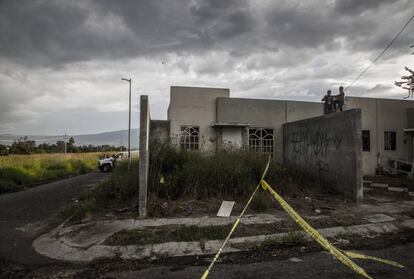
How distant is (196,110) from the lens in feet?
44.8

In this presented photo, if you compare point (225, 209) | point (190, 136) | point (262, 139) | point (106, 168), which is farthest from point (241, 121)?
point (106, 168)

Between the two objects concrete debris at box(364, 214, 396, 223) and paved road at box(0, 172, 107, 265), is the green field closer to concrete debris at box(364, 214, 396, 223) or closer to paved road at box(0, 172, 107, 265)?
paved road at box(0, 172, 107, 265)

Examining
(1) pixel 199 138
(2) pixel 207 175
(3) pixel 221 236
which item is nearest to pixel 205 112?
(1) pixel 199 138

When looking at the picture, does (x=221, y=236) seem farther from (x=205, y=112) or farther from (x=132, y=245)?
(x=205, y=112)

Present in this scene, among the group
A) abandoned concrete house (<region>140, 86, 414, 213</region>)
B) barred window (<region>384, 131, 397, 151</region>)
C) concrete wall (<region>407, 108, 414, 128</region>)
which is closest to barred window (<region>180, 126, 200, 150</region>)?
abandoned concrete house (<region>140, 86, 414, 213</region>)

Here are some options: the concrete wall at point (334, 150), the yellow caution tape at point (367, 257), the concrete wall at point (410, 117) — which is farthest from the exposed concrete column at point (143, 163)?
→ the concrete wall at point (410, 117)

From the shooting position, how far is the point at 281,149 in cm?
1411

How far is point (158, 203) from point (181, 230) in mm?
1780

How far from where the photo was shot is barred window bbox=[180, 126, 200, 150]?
13.5 metres

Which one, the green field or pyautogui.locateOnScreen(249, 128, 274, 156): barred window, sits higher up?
pyautogui.locateOnScreen(249, 128, 274, 156): barred window

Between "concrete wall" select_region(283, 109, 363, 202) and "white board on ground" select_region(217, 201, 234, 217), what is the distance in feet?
12.8

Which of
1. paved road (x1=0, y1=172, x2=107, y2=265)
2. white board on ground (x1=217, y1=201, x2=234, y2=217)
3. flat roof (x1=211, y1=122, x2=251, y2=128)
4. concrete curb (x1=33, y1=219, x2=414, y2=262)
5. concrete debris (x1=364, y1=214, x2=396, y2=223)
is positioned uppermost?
flat roof (x1=211, y1=122, x2=251, y2=128)

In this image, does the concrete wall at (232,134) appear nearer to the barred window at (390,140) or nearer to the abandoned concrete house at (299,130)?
the abandoned concrete house at (299,130)

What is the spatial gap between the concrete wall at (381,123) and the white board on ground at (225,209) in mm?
11086
